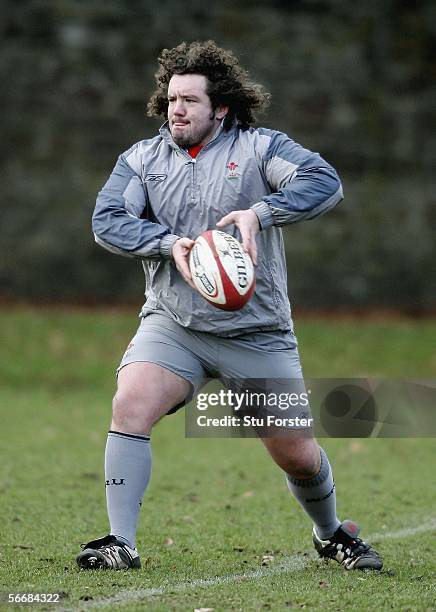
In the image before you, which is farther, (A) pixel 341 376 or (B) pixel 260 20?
(B) pixel 260 20

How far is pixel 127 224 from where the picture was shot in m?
5.66

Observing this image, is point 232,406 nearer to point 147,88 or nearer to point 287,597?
point 287,597

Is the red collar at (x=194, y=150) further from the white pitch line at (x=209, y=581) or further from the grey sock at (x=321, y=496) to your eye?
the white pitch line at (x=209, y=581)

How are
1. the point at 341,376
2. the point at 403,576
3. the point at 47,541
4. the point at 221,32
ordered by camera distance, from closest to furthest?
the point at 403,576, the point at 47,541, the point at 341,376, the point at 221,32

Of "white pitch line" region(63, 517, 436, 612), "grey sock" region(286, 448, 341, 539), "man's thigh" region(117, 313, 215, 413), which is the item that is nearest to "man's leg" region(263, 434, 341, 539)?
"grey sock" region(286, 448, 341, 539)

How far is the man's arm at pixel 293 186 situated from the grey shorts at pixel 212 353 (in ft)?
1.99

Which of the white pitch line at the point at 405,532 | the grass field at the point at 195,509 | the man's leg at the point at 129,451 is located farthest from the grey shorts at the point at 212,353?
the white pitch line at the point at 405,532

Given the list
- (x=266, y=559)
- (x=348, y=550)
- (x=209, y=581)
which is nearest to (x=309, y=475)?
(x=348, y=550)

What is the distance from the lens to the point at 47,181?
61.8 ft

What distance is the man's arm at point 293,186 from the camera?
5660 mm

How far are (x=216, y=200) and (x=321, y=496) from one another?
160 cm

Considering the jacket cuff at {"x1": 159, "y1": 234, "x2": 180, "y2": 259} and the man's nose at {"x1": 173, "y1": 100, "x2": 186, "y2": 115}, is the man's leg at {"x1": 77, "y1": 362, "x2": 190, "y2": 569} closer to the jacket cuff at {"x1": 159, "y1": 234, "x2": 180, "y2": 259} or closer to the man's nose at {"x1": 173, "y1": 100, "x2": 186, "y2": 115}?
the jacket cuff at {"x1": 159, "y1": 234, "x2": 180, "y2": 259}

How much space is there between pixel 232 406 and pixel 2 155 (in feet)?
45.1

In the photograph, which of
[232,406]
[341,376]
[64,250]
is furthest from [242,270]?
[64,250]
